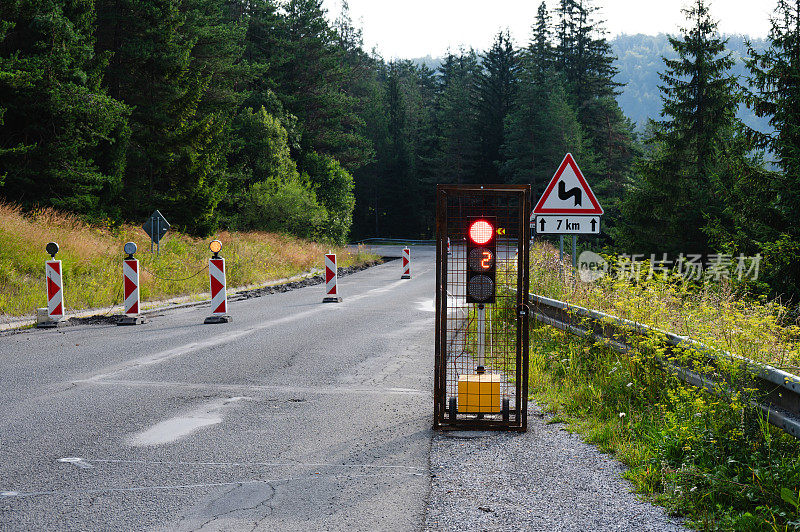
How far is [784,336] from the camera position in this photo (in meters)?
7.28

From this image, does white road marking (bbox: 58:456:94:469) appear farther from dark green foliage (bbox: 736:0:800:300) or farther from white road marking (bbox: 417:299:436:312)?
dark green foliage (bbox: 736:0:800:300)

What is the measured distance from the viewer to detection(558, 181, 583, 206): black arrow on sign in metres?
9.77

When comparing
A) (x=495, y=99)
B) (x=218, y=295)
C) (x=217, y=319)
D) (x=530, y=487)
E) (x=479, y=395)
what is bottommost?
(x=217, y=319)

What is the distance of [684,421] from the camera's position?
507cm

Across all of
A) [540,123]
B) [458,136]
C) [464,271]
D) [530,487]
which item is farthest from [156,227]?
[458,136]

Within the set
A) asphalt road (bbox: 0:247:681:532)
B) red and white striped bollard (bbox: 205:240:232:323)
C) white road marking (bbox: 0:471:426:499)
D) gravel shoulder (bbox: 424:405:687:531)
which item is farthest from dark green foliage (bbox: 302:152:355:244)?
white road marking (bbox: 0:471:426:499)

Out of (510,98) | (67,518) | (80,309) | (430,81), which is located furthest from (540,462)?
(430,81)

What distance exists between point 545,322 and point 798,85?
14.6 metres

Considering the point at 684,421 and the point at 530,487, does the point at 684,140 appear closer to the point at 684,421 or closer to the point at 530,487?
the point at 684,421

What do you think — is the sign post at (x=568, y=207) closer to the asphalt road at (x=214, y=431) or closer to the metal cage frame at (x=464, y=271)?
the asphalt road at (x=214, y=431)

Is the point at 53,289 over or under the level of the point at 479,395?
over

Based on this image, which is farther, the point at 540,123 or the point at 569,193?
the point at 540,123

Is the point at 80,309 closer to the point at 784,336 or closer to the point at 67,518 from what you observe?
the point at 67,518

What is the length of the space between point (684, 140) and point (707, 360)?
32.8m
